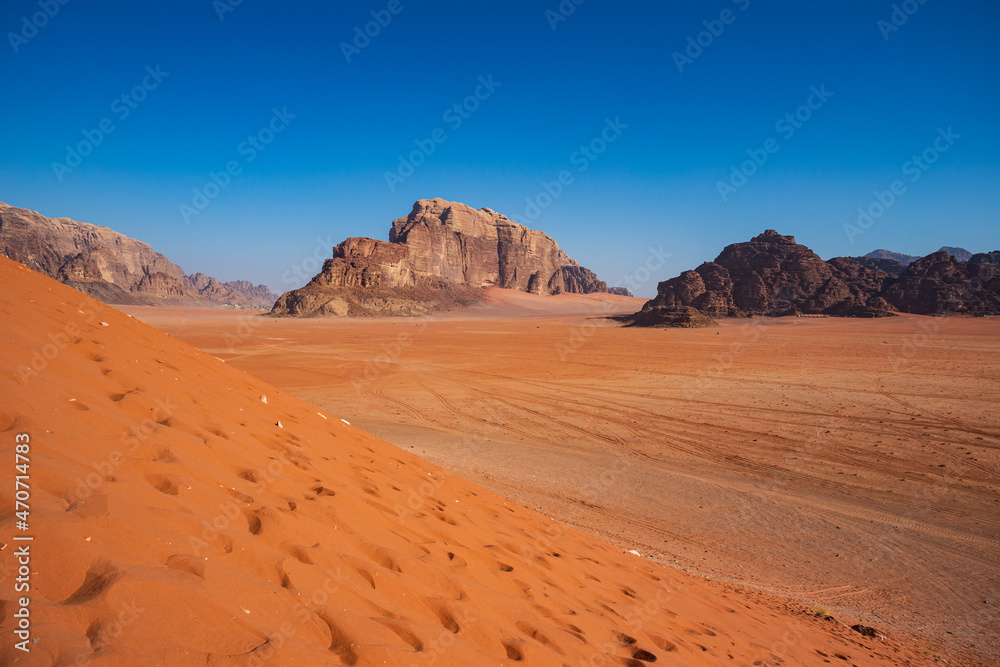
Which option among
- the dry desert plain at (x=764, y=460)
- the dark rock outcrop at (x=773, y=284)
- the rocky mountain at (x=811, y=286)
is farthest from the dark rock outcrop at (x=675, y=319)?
the dry desert plain at (x=764, y=460)

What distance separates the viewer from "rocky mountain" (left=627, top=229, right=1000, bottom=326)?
209 feet

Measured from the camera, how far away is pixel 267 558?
257cm

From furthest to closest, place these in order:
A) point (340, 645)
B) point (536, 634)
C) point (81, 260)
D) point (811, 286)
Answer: point (81, 260) → point (811, 286) → point (536, 634) → point (340, 645)

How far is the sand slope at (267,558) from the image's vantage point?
6.39 feet

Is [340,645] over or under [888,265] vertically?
under

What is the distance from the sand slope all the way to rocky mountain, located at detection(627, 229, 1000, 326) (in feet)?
181

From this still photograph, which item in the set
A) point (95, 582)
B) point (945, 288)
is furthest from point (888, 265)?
point (95, 582)

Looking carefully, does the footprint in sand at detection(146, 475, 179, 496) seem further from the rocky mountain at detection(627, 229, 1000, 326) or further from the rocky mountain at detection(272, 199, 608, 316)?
the rocky mountain at detection(272, 199, 608, 316)

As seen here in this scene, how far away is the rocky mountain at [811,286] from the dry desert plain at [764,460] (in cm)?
3967

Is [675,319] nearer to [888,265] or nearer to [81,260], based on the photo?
[888,265]

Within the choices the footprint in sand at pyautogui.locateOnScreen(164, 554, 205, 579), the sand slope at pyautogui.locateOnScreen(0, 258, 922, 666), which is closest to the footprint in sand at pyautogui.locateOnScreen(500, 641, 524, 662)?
the sand slope at pyautogui.locateOnScreen(0, 258, 922, 666)

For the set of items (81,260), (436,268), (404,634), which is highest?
(436,268)

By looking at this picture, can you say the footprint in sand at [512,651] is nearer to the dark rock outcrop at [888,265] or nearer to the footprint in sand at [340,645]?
the footprint in sand at [340,645]

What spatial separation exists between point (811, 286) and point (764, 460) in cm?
7790
